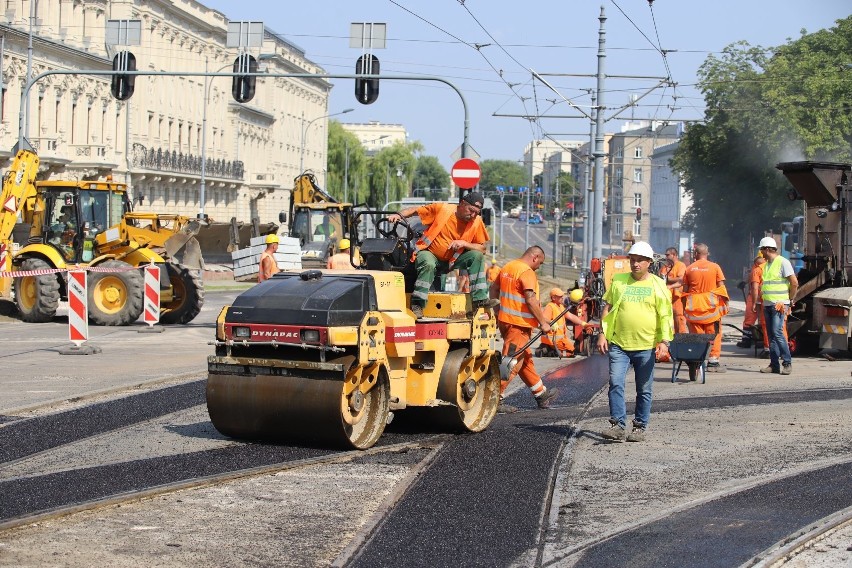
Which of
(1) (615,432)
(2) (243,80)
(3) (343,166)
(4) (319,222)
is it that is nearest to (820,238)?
(1) (615,432)

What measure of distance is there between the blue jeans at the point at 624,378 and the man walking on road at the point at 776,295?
661 centimetres

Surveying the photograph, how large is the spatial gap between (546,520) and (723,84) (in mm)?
55577

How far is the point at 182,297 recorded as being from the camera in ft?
84.6

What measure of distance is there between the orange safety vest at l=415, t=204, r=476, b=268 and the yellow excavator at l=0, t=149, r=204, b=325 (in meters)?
13.5

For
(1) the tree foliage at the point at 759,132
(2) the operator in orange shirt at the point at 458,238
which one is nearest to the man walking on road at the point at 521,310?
(2) the operator in orange shirt at the point at 458,238

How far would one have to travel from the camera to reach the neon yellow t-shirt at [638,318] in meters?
11.1

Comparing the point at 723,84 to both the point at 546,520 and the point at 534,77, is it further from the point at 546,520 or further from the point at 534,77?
the point at 546,520

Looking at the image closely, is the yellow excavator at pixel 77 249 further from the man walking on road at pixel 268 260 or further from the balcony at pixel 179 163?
the balcony at pixel 179 163

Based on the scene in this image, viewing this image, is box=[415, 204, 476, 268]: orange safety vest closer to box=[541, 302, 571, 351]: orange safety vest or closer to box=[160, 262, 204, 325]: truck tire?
box=[541, 302, 571, 351]: orange safety vest

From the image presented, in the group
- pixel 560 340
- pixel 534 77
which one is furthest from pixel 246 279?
pixel 560 340

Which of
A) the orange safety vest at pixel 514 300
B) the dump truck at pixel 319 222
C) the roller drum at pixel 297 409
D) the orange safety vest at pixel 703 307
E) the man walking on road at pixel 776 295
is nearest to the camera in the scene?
the roller drum at pixel 297 409

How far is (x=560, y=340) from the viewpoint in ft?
69.6

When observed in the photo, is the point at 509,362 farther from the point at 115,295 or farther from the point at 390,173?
the point at 390,173

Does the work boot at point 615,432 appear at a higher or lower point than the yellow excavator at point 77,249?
lower
